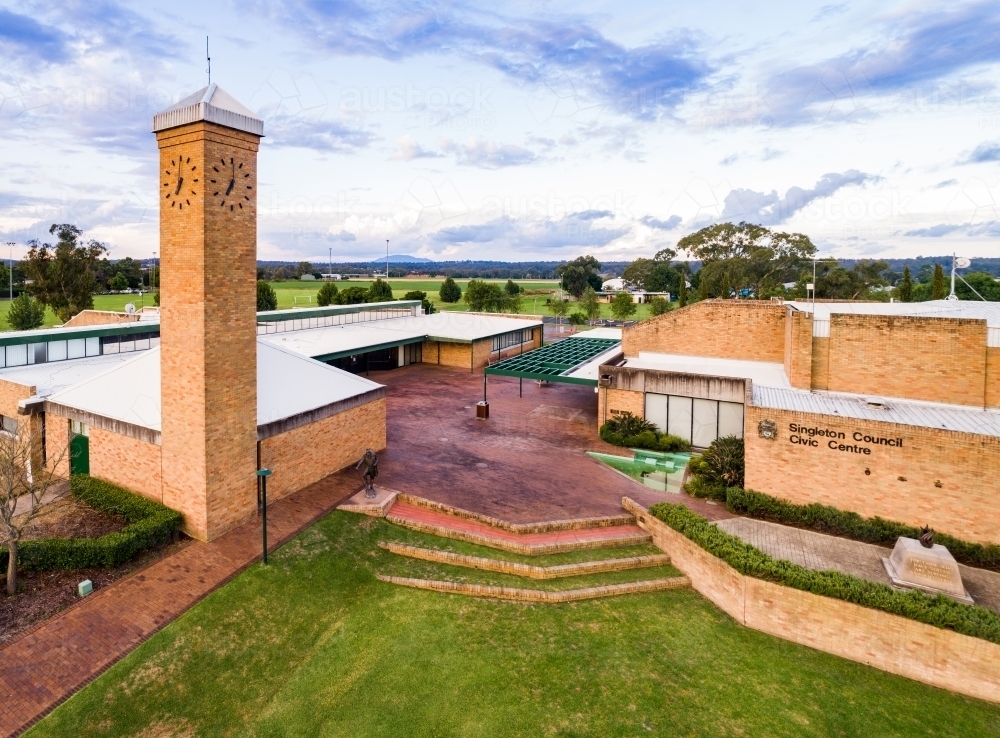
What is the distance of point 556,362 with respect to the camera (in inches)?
1101

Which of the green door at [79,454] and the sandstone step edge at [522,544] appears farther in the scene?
the green door at [79,454]

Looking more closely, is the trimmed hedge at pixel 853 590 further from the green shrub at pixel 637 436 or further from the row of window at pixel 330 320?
the row of window at pixel 330 320

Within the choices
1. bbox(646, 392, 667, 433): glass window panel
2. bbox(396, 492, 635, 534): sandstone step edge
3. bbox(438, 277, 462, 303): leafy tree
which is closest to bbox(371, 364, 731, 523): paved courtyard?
bbox(396, 492, 635, 534): sandstone step edge

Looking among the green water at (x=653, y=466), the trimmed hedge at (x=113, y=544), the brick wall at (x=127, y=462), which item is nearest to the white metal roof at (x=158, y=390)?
the brick wall at (x=127, y=462)

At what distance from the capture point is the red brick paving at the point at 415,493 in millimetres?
9469

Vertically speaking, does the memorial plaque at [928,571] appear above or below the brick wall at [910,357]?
below

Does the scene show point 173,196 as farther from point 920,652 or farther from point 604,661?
point 920,652

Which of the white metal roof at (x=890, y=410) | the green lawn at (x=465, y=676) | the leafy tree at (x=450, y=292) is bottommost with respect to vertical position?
the green lawn at (x=465, y=676)

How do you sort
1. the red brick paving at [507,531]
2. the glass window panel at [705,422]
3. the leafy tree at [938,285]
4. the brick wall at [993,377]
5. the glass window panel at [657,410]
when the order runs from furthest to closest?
the leafy tree at [938,285], the glass window panel at [657,410], the glass window panel at [705,422], the brick wall at [993,377], the red brick paving at [507,531]

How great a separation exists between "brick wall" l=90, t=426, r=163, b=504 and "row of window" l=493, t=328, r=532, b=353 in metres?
27.1

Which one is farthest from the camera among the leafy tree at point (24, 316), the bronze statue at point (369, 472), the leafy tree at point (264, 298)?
the leafy tree at point (264, 298)

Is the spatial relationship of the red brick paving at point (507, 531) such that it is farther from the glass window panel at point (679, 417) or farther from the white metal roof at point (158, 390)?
the glass window panel at point (679, 417)

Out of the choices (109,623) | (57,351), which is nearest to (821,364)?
(109,623)

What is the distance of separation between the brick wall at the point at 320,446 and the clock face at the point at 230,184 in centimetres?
589
